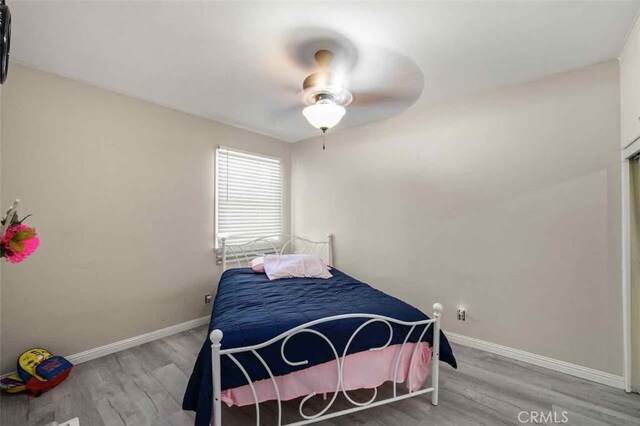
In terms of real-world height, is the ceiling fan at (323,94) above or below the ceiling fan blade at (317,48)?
below

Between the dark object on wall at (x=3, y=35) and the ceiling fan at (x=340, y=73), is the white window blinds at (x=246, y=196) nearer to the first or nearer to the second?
the ceiling fan at (x=340, y=73)

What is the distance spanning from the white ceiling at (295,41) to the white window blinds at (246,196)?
1.06 metres

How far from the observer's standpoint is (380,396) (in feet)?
6.52

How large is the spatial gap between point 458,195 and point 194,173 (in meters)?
2.93

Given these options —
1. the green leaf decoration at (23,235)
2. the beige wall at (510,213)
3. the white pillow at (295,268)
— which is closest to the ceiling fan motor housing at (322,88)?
the beige wall at (510,213)

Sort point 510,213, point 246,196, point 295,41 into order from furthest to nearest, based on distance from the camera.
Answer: point 246,196 → point 510,213 → point 295,41

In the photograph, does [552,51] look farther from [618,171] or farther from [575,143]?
[618,171]

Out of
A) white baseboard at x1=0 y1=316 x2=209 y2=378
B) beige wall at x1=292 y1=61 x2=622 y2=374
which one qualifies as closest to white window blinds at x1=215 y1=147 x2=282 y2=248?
white baseboard at x1=0 y1=316 x2=209 y2=378

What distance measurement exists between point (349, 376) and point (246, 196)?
2676 millimetres

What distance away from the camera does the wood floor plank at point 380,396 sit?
177 cm

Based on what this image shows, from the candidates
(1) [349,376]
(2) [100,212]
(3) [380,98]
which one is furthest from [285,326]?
(3) [380,98]

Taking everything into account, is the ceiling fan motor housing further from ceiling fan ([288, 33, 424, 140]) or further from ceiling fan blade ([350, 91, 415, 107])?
ceiling fan blade ([350, 91, 415, 107])

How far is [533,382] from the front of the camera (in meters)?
2.14

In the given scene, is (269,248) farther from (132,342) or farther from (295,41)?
(295,41)
